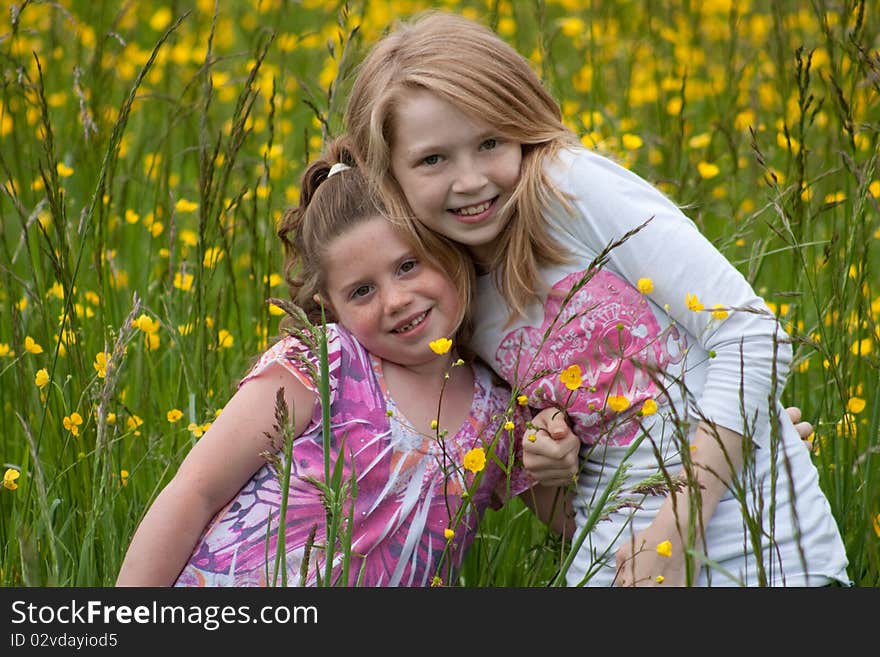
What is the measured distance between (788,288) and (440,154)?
1.25 m

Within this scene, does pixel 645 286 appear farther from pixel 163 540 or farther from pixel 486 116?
pixel 163 540

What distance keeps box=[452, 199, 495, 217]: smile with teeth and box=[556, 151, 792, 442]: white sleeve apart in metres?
0.13

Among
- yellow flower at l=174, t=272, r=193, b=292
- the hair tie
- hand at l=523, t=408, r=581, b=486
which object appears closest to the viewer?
hand at l=523, t=408, r=581, b=486

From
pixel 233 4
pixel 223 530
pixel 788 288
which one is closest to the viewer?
pixel 223 530

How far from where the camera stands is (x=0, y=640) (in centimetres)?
175

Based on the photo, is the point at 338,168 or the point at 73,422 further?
the point at 338,168

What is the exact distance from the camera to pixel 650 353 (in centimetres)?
206

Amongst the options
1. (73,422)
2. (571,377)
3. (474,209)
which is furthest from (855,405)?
(73,422)

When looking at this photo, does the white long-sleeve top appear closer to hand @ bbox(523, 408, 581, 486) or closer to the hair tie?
hand @ bbox(523, 408, 581, 486)

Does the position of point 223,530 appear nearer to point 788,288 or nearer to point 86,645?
point 86,645

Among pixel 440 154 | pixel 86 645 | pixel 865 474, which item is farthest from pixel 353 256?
pixel 865 474

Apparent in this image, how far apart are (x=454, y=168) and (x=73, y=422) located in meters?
0.78

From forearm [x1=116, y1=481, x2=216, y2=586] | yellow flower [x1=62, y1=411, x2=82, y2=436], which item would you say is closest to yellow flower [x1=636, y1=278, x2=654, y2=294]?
forearm [x1=116, y1=481, x2=216, y2=586]

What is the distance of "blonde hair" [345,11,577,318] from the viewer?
2055 millimetres
